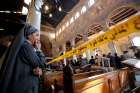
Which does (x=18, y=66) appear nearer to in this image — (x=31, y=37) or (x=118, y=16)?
(x=31, y=37)

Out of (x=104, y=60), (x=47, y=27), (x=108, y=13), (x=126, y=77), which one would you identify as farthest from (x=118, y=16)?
(x=47, y=27)

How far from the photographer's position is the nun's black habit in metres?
1.39

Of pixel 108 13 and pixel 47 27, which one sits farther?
pixel 47 27

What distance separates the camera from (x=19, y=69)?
149cm

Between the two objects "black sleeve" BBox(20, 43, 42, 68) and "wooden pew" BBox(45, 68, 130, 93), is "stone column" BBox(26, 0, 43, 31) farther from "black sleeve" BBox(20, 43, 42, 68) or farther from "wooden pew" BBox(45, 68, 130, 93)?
"black sleeve" BBox(20, 43, 42, 68)

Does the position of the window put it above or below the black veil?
above

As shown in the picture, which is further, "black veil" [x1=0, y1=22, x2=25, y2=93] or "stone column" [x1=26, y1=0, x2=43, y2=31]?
"stone column" [x1=26, y1=0, x2=43, y2=31]

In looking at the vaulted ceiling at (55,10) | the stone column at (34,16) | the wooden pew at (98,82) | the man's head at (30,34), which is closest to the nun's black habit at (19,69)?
the man's head at (30,34)

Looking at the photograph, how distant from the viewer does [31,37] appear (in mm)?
1854

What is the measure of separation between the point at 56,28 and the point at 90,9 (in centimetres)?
1339

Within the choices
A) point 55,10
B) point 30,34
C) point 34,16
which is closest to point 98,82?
point 30,34

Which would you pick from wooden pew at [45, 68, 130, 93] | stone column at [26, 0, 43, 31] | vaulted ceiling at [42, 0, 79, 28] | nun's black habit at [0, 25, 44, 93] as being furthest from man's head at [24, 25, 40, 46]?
vaulted ceiling at [42, 0, 79, 28]

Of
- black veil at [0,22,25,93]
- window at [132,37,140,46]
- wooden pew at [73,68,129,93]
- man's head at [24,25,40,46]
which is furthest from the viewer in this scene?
window at [132,37,140,46]

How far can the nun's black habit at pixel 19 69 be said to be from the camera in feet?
4.55
